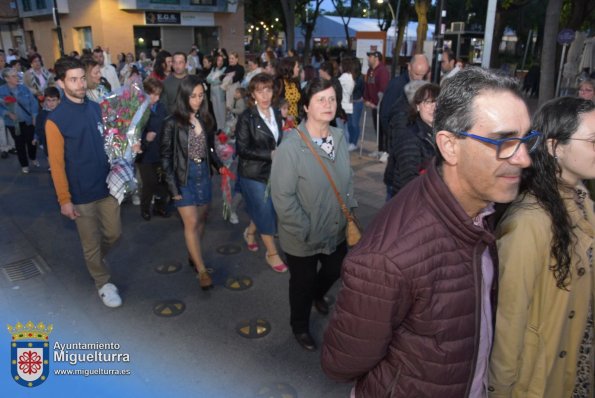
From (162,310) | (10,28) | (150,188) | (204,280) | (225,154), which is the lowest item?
(162,310)

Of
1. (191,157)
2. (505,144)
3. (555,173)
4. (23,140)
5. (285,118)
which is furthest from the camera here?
(23,140)

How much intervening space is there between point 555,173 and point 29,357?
11.3ft

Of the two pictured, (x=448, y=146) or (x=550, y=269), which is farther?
(x=550, y=269)

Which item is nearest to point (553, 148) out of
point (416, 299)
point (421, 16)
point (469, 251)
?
point (469, 251)

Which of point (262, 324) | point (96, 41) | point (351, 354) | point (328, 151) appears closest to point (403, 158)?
point (328, 151)

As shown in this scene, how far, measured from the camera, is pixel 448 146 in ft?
5.27

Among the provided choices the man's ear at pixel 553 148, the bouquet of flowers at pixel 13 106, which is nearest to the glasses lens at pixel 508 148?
the man's ear at pixel 553 148

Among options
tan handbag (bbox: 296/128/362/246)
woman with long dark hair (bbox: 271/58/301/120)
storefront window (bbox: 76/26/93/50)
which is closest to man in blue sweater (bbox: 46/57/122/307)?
tan handbag (bbox: 296/128/362/246)

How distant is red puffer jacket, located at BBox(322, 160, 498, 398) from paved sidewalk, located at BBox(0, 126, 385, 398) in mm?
1759

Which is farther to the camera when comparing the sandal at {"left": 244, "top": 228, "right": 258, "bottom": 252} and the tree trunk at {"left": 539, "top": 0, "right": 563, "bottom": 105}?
the tree trunk at {"left": 539, "top": 0, "right": 563, "bottom": 105}

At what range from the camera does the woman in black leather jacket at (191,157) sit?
4.22 meters

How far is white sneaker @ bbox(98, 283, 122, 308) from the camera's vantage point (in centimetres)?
422

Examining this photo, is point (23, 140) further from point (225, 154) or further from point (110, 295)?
point (110, 295)

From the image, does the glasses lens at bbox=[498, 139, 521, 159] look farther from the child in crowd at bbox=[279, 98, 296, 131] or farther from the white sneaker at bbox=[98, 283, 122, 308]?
the white sneaker at bbox=[98, 283, 122, 308]
